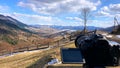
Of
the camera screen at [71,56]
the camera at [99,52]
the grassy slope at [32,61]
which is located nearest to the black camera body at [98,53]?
the camera at [99,52]

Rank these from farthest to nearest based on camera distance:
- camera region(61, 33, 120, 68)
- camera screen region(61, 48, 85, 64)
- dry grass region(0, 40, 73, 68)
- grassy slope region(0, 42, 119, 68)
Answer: dry grass region(0, 40, 73, 68) < grassy slope region(0, 42, 119, 68) < camera screen region(61, 48, 85, 64) < camera region(61, 33, 120, 68)

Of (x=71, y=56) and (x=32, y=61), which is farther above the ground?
(x=71, y=56)

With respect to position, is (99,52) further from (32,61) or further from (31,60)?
(31,60)

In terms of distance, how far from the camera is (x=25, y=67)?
134 feet

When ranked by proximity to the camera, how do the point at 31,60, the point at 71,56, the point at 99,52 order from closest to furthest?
1. the point at 99,52
2. the point at 71,56
3. the point at 31,60

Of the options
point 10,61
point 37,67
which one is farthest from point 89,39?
point 10,61

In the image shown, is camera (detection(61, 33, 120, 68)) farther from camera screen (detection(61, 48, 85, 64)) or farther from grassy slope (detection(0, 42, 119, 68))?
grassy slope (detection(0, 42, 119, 68))

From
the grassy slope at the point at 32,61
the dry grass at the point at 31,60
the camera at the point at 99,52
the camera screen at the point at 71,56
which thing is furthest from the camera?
the dry grass at the point at 31,60

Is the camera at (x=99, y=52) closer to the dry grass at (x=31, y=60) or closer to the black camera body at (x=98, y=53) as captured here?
the black camera body at (x=98, y=53)

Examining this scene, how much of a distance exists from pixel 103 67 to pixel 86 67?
569 millimetres

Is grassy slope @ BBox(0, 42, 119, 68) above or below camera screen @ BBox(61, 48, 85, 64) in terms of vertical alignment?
below

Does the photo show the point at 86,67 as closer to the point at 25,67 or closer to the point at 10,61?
the point at 25,67

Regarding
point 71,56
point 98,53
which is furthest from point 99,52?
point 71,56

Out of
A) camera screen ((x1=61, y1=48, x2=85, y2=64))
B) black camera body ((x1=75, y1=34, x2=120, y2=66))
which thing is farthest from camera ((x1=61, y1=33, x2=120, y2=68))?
camera screen ((x1=61, y1=48, x2=85, y2=64))
